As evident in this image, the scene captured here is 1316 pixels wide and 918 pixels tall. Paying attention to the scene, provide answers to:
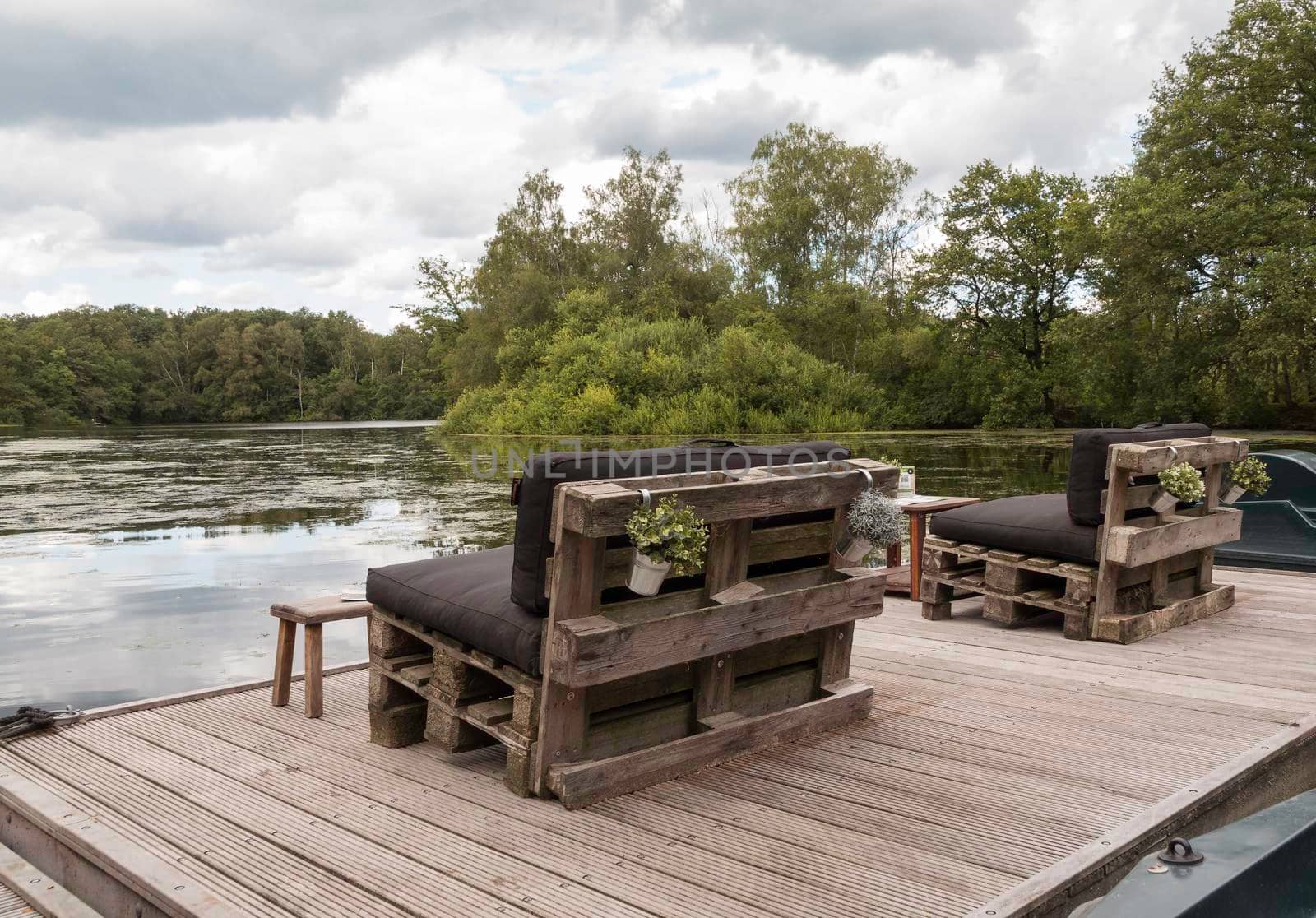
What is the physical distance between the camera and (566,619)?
9.14ft

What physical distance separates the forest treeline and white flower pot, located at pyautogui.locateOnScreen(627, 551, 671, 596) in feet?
79.9

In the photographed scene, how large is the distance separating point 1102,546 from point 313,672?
11.8 ft

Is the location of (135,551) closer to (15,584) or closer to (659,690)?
(15,584)

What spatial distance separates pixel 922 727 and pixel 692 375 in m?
29.3

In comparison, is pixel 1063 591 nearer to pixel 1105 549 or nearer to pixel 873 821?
pixel 1105 549

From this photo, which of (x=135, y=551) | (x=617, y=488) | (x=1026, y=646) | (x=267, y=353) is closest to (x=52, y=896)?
(x=617, y=488)

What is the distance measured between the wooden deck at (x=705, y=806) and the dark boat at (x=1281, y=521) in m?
2.82

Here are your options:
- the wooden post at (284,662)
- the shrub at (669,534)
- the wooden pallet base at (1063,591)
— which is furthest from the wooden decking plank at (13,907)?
the wooden pallet base at (1063,591)

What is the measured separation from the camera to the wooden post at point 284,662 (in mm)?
3979

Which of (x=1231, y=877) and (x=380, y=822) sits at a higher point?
(x=1231, y=877)

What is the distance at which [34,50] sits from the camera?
53.3 feet

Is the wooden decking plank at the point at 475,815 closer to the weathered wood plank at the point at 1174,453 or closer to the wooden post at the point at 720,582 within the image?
the wooden post at the point at 720,582

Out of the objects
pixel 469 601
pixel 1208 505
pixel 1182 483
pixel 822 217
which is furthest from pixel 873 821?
pixel 822 217

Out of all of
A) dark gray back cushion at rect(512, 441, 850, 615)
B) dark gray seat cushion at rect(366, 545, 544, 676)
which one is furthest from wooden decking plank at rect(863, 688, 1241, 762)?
dark gray seat cushion at rect(366, 545, 544, 676)
